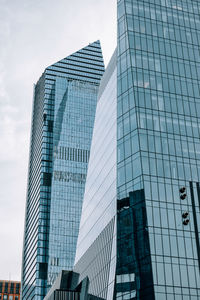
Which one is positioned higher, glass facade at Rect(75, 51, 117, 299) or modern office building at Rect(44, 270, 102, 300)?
glass facade at Rect(75, 51, 117, 299)

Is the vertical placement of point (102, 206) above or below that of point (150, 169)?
below

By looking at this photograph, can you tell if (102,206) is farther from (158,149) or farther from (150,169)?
(158,149)

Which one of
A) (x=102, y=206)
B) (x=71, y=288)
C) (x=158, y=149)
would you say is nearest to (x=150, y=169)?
(x=158, y=149)

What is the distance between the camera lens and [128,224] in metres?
79.0

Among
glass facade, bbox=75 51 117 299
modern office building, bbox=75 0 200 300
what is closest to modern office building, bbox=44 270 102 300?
glass facade, bbox=75 51 117 299

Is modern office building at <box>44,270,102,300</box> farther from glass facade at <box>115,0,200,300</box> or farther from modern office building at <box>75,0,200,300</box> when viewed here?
glass facade at <box>115,0,200,300</box>

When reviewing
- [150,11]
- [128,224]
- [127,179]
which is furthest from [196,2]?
[128,224]

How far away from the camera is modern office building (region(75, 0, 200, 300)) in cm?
7475

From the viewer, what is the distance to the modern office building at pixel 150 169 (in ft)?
245

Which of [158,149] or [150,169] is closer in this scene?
[150,169]

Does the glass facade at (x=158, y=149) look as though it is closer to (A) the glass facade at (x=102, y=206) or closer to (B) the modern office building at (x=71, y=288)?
(A) the glass facade at (x=102, y=206)

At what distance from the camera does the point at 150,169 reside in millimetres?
82812

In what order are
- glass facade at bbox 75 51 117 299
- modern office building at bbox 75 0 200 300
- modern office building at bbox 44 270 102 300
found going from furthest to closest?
1. modern office building at bbox 44 270 102 300
2. glass facade at bbox 75 51 117 299
3. modern office building at bbox 75 0 200 300

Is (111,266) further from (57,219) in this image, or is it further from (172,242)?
(57,219)
